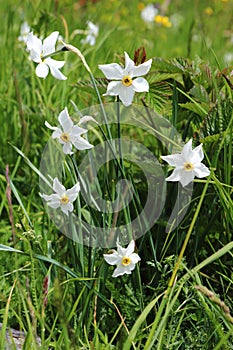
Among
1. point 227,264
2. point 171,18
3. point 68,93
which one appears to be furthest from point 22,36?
point 171,18

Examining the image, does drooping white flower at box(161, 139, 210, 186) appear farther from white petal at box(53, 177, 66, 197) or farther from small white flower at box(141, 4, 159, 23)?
small white flower at box(141, 4, 159, 23)

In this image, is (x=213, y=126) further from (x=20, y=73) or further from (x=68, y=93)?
(x=20, y=73)

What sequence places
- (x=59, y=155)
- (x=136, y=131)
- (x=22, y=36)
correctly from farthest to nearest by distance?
(x=22, y=36) < (x=136, y=131) < (x=59, y=155)

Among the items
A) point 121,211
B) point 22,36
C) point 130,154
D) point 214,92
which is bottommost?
point 121,211

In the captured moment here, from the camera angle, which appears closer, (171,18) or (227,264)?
(227,264)

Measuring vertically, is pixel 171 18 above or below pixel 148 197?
above

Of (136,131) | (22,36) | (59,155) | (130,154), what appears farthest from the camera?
(22,36)

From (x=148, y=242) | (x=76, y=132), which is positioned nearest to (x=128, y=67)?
(x=76, y=132)
